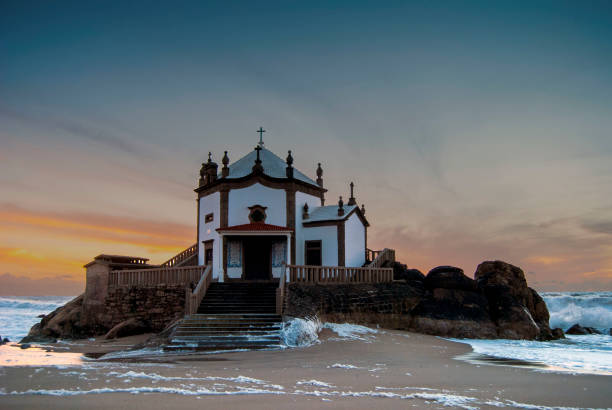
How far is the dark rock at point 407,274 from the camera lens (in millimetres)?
26625

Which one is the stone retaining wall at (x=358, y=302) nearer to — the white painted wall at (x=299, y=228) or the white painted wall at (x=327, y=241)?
the white painted wall at (x=327, y=241)

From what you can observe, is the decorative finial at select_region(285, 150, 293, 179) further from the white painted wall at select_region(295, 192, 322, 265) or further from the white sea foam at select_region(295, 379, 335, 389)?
the white sea foam at select_region(295, 379, 335, 389)

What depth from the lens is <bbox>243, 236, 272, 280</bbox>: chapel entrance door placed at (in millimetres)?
25016

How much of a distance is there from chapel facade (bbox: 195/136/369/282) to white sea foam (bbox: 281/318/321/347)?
7694mm

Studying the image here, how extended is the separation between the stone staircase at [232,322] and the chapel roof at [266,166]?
809 centimetres

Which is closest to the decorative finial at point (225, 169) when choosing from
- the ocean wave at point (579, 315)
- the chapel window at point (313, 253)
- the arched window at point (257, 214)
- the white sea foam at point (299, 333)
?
the arched window at point (257, 214)

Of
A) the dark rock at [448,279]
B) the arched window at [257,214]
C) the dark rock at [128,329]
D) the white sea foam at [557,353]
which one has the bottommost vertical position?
the white sea foam at [557,353]

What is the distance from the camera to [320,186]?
97.8ft

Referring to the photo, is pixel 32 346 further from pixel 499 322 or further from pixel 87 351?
pixel 499 322

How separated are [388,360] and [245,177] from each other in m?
15.7

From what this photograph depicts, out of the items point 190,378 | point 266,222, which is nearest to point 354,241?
point 266,222

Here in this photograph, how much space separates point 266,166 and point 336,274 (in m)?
8.58

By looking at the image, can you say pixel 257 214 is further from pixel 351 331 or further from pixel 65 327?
pixel 65 327

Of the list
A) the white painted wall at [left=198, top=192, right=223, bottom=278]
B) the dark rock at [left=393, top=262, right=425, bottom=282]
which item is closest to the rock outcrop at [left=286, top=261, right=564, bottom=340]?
the dark rock at [left=393, top=262, right=425, bottom=282]
